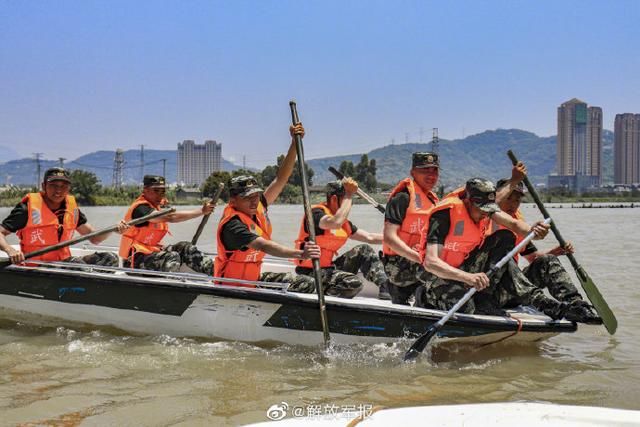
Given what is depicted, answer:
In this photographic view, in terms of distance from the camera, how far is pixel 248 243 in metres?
5.81

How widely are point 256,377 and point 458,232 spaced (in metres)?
2.09

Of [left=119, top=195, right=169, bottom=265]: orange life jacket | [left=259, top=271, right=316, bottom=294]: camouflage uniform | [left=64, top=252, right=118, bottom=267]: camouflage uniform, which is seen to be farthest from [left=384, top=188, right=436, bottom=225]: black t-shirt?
[left=64, top=252, right=118, bottom=267]: camouflage uniform

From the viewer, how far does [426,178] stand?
20.5ft

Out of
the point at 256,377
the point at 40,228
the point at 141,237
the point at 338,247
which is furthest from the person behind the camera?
the point at 141,237

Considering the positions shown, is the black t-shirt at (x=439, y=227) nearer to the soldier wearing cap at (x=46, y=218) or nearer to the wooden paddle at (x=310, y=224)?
the wooden paddle at (x=310, y=224)

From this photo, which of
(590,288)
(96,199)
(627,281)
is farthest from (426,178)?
(96,199)

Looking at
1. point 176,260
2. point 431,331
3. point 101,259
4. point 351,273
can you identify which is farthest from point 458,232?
point 101,259

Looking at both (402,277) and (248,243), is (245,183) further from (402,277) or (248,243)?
(402,277)

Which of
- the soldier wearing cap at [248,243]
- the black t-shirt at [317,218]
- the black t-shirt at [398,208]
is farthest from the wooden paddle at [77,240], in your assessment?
the black t-shirt at [398,208]

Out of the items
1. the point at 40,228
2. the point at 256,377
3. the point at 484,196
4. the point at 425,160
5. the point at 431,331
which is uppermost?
Result: the point at 425,160

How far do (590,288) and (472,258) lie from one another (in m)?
1.33

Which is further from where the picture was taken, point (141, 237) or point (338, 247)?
point (141, 237)

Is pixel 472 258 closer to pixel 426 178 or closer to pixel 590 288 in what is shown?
pixel 426 178

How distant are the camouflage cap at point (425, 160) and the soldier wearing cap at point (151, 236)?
8.79 ft
